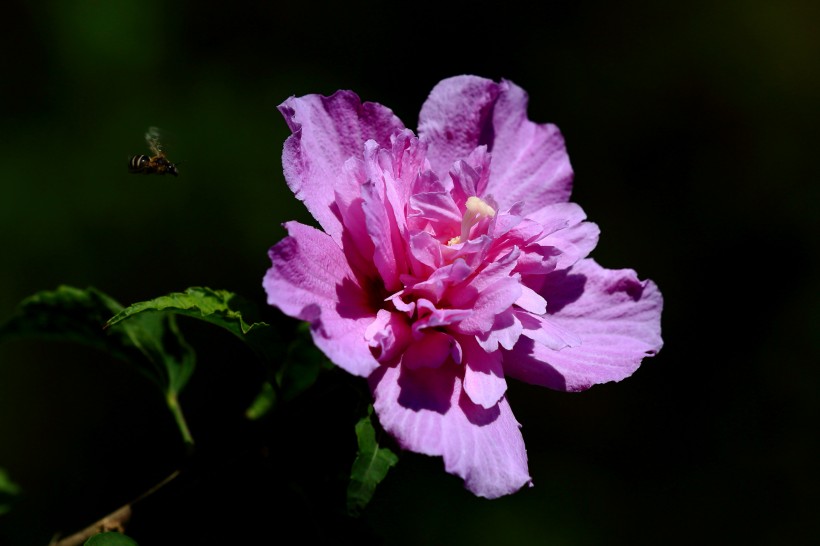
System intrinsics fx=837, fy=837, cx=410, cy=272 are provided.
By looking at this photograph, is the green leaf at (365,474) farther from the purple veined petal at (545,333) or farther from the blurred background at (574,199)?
the blurred background at (574,199)

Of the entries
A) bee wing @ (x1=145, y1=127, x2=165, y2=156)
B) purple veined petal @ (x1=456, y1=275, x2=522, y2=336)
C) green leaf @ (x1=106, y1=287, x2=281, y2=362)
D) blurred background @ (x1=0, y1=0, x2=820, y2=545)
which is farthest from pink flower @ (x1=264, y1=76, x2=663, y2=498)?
blurred background @ (x1=0, y1=0, x2=820, y2=545)

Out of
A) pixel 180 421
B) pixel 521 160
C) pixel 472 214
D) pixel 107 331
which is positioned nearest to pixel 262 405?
pixel 180 421

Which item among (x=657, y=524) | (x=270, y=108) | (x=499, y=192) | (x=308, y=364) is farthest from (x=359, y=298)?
(x=657, y=524)

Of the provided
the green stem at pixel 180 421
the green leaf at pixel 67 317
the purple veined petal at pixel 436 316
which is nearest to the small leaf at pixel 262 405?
the green stem at pixel 180 421

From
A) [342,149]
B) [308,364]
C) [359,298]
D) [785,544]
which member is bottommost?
[785,544]

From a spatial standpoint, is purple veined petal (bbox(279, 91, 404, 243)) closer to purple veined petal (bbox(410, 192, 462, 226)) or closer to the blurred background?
purple veined petal (bbox(410, 192, 462, 226))

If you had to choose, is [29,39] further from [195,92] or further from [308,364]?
[308,364]

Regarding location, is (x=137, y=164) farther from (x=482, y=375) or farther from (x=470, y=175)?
(x=482, y=375)
